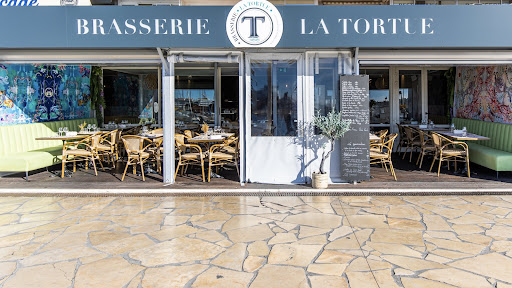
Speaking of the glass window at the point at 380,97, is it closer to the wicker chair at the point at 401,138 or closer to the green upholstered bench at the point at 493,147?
the wicker chair at the point at 401,138

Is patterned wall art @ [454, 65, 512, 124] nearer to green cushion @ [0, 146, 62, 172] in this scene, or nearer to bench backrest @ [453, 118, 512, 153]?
bench backrest @ [453, 118, 512, 153]

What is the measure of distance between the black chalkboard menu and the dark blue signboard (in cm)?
74

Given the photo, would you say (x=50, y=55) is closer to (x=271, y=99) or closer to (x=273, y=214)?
(x=271, y=99)

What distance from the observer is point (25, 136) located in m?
8.62

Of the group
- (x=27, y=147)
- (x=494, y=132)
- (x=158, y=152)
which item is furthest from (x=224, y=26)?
(x=494, y=132)

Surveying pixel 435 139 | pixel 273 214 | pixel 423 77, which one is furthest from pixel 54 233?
pixel 423 77

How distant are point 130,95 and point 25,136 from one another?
4221 mm

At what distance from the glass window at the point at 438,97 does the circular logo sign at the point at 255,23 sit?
7145 mm

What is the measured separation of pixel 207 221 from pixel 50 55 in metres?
4.64

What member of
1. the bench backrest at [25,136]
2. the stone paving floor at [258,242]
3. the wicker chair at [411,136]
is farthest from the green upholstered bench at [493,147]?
the bench backrest at [25,136]

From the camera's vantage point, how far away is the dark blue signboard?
6648 mm

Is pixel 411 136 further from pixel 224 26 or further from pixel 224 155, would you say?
pixel 224 26

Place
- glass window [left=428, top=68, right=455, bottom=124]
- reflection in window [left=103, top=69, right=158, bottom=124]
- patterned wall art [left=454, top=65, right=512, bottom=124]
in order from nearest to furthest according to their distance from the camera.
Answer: patterned wall art [left=454, top=65, right=512, bottom=124] → glass window [left=428, top=68, right=455, bottom=124] → reflection in window [left=103, top=69, right=158, bottom=124]

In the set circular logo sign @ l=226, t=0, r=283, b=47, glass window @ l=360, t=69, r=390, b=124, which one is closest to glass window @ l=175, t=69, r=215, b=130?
glass window @ l=360, t=69, r=390, b=124
